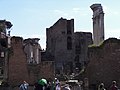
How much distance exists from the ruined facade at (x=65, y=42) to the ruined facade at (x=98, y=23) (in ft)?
40.4

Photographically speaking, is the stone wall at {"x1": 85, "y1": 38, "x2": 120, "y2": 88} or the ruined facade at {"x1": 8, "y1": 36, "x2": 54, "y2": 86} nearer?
the stone wall at {"x1": 85, "y1": 38, "x2": 120, "y2": 88}

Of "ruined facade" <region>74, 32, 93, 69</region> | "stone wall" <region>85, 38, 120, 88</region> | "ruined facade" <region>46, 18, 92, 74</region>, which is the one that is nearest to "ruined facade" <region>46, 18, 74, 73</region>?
"ruined facade" <region>46, 18, 92, 74</region>

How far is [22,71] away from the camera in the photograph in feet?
89.4

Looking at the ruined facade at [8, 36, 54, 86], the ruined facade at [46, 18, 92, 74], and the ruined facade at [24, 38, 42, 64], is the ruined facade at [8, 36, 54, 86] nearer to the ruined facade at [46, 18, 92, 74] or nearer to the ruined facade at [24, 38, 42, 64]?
the ruined facade at [46, 18, 92, 74]

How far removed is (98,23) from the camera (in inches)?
1748

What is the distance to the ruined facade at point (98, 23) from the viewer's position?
144 ft

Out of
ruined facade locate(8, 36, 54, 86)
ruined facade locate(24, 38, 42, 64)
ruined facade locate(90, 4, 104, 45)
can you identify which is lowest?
ruined facade locate(8, 36, 54, 86)

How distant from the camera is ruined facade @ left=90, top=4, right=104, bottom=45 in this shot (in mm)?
43781

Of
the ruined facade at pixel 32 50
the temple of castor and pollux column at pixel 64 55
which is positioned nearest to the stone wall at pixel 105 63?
the temple of castor and pollux column at pixel 64 55

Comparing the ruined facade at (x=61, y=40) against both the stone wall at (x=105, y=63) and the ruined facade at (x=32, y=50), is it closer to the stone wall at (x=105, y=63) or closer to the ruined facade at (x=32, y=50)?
the ruined facade at (x=32, y=50)

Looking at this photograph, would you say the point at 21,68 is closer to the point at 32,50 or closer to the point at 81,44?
the point at 32,50

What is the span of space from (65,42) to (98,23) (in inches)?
610

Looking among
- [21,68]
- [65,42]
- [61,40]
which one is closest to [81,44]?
[65,42]

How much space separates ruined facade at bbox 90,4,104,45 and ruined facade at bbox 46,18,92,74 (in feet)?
40.4
